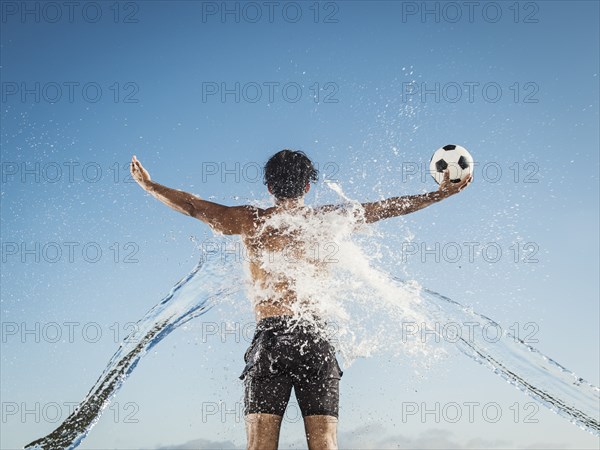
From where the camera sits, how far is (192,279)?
6.30m

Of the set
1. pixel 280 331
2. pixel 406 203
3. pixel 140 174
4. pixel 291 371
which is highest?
pixel 140 174

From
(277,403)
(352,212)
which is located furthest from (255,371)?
(352,212)

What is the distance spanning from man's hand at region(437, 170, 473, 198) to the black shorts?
2025mm

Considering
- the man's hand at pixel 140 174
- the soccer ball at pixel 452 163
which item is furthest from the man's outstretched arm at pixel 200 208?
the soccer ball at pixel 452 163

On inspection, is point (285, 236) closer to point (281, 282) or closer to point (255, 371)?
point (281, 282)

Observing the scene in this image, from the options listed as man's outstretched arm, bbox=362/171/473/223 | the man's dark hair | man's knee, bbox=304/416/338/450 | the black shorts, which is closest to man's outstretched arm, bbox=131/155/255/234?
the man's dark hair

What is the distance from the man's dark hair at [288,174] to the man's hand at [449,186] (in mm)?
1376

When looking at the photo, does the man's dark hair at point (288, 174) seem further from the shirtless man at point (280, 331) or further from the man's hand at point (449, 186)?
the man's hand at point (449, 186)

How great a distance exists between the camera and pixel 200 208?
204 inches

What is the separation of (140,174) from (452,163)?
3.12 m

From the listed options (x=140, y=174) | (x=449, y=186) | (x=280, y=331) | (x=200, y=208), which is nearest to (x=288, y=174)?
(x=200, y=208)

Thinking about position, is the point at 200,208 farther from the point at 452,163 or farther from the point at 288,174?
the point at 452,163

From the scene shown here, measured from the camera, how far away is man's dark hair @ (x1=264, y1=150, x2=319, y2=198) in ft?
16.6

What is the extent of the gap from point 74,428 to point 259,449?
2.16 meters
